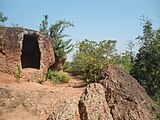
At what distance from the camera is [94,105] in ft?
24.5

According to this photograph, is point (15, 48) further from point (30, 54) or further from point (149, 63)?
point (149, 63)

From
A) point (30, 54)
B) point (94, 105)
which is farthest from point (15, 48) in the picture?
point (94, 105)

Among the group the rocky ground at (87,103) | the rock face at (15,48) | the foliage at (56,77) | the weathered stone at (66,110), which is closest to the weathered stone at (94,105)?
the rocky ground at (87,103)

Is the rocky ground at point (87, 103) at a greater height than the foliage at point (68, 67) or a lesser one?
lesser

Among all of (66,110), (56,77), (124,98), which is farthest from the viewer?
(56,77)

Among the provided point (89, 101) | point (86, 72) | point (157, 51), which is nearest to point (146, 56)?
point (157, 51)

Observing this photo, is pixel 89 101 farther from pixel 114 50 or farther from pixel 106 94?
pixel 114 50

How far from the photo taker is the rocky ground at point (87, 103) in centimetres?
739

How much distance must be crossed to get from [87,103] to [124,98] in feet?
3.83

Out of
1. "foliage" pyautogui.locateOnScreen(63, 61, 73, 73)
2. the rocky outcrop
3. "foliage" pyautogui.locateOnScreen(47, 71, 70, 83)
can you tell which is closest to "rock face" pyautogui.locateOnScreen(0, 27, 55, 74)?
"foliage" pyautogui.locateOnScreen(47, 71, 70, 83)

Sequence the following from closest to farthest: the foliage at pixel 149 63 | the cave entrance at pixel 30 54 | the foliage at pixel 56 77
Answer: the foliage at pixel 149 63 < the foliage at pixel 56 77 < the cave entrance at pixel 30 54

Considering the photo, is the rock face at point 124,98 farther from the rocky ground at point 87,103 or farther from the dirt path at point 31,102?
the dirt path at point 31,102

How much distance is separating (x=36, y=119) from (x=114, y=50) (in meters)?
9.84

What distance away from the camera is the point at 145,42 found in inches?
456
